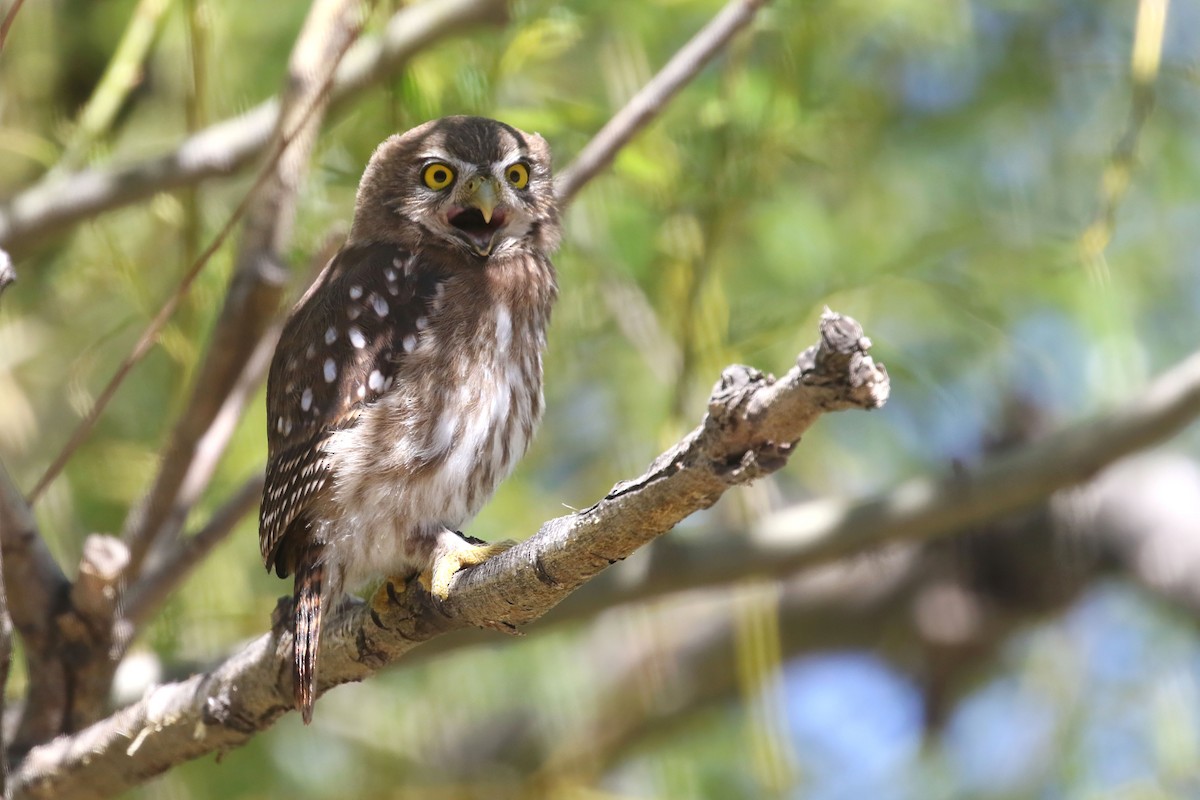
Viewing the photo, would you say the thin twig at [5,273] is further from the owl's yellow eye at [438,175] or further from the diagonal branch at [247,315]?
the owl's yellow eye at [438,175]

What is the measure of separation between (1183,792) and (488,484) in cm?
251

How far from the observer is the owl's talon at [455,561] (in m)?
3.04

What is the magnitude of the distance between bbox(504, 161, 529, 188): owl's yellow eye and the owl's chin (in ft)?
0.31

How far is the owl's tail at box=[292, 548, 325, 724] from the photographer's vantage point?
3.05 metres

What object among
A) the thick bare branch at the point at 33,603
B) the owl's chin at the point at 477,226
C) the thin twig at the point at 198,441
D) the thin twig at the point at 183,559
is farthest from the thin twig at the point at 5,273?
the owl's chin at the point at 477,226

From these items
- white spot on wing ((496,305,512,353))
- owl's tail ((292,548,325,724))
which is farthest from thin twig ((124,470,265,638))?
white spot on wing ((496,305,512,353))

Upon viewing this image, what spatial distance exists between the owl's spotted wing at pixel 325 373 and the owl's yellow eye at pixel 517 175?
376 mm

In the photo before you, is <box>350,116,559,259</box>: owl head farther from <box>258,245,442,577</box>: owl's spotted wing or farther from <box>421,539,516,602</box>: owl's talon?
<box>421,539,516,602</box>: owl's talon

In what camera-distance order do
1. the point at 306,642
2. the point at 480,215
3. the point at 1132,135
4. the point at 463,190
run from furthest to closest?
the point at 1132,135, the point at 480,215, the point at 463,190, the point at 306,642

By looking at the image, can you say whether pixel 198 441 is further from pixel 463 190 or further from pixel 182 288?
pixel 463 190

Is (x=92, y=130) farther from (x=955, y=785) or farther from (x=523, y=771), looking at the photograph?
(x=955, y=785)

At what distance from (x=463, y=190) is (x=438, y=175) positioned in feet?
0.34

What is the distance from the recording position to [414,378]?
3527 mm

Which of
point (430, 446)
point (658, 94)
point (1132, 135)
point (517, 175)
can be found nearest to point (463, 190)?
point (517, 175)
